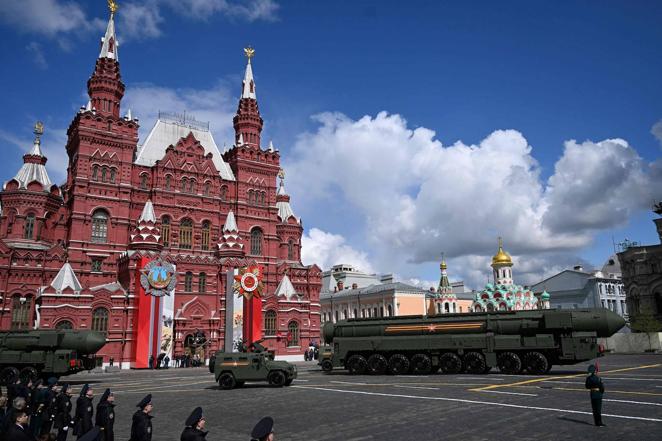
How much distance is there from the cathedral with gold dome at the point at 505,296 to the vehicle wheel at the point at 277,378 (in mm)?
48247

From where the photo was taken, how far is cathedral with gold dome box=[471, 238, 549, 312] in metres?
66.8

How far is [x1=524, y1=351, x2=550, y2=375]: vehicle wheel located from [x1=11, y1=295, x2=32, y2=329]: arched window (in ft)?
124

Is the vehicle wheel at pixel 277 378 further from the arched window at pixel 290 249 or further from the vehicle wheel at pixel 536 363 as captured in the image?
the arched window at pixel 290 249

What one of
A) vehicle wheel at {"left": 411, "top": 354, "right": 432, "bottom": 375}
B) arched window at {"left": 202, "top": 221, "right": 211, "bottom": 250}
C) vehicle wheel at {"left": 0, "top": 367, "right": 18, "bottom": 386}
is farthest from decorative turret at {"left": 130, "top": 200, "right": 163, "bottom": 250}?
vehicle wheel at {"left": 411, "top": 354, "right": 432, "bottom": 375}

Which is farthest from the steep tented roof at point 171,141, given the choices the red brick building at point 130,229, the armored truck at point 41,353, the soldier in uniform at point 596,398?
the soldier in uniform at point 596,398

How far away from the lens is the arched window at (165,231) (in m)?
48.2

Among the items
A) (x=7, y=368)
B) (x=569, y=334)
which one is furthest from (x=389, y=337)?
(x=7, y=368)

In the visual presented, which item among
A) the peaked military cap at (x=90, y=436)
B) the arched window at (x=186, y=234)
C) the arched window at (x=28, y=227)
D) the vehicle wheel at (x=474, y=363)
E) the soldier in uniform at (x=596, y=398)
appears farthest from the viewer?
the arched window at (x=186, y=234)

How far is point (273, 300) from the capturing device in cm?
4991

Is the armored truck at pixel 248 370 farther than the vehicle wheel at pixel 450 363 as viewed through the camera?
No

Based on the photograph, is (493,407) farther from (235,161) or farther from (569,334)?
(235,161)

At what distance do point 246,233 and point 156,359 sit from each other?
53.7ft

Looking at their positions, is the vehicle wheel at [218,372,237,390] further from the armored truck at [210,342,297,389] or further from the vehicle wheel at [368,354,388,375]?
the vehicle wheel at [368,354,388,375]

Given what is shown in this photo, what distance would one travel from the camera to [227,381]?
2291 centimetres
